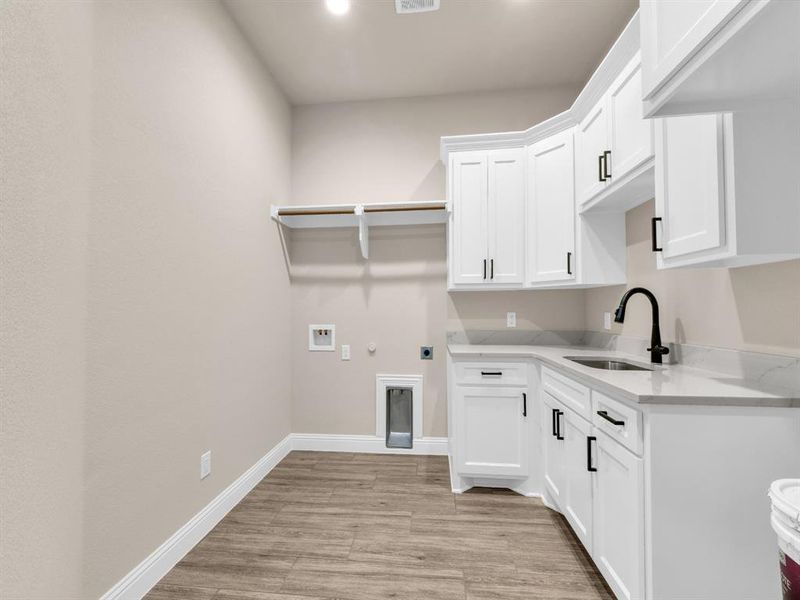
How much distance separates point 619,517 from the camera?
1438mm

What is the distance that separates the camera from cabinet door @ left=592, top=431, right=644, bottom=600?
4.27ft

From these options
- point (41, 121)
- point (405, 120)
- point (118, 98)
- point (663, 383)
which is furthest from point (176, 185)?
point (663, 383)

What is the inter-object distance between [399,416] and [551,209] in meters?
2.09

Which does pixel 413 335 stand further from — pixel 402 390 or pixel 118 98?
pixel 118 98

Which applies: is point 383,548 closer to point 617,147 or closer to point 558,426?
point 558,426

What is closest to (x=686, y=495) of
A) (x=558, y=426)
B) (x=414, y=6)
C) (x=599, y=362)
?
(x=558, y=426)

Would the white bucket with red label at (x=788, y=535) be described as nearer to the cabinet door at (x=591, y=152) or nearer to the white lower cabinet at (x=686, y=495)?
the white lower cabinet at (x=686, y=495)

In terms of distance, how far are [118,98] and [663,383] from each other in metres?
2.45

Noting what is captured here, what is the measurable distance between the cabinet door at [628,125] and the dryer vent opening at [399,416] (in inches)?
89.1

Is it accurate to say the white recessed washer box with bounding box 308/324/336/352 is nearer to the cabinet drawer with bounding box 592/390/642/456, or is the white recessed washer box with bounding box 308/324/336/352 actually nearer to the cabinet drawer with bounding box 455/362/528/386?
the cabinet drawer with bounding box 455/362/528/386

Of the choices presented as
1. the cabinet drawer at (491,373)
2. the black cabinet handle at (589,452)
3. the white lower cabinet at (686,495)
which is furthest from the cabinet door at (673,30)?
the cabinet drawer at (491,373)

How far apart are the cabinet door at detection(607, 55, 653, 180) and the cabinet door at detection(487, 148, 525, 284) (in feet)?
2.55

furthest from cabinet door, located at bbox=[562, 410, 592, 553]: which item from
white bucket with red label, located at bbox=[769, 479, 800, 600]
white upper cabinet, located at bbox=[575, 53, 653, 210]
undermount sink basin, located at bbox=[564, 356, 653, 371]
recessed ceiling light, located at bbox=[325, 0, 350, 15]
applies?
recessed ceiling light, located at bbox=[325, 0, 350, 15]

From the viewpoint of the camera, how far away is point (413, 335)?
3.20 meters
